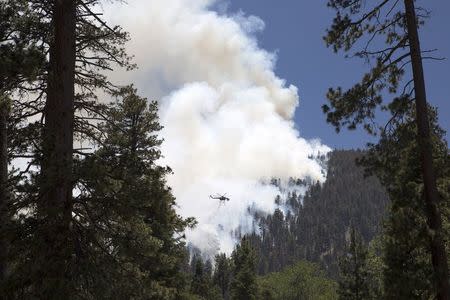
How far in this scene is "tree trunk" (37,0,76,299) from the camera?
8469 millimetres

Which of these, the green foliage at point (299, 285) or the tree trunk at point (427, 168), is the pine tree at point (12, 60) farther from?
the green foliage at point (299, 285)

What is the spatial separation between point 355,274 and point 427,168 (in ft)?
98.8

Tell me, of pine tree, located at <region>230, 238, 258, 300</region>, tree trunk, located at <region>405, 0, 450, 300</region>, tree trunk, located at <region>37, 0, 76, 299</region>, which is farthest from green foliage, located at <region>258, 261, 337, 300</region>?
tree trunk, located at <region>37, 0, 76, 299</region>

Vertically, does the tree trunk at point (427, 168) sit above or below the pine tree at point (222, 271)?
below

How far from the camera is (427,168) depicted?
11.0 m

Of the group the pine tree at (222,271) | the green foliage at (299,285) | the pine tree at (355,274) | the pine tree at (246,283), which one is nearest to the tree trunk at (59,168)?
the pine tree at (355,274)

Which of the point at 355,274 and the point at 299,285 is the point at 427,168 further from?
the point at 299,285

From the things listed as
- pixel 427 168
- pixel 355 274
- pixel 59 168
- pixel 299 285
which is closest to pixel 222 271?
pixel 299 285

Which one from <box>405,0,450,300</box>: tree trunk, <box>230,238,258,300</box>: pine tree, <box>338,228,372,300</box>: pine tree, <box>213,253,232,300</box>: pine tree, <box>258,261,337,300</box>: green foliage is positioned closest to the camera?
<box>405,0,450,300</box>: tree trunk

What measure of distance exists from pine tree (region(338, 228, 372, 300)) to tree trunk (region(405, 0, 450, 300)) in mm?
29156

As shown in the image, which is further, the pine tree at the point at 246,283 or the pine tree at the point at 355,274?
the pine tree at the point at 246,283

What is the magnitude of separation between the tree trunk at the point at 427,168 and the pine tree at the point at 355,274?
95.7 ft

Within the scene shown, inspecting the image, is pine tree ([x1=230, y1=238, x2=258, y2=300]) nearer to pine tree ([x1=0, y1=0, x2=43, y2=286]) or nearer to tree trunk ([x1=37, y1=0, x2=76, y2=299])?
pine tree ([x1=0, y1=0, x2=43, y2=286])

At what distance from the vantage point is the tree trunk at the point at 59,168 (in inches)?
333
